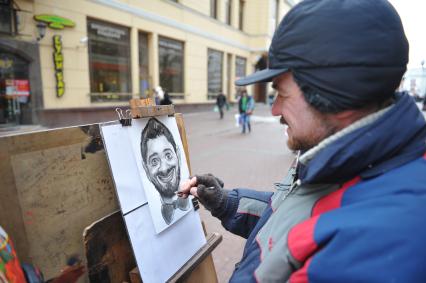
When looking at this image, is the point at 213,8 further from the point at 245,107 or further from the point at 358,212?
the point at 358,212

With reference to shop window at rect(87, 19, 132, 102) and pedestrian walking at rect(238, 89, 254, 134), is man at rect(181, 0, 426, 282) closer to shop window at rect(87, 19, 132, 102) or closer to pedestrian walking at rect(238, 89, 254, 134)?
pedestrian walking at rect(238, 89, 254, 134)

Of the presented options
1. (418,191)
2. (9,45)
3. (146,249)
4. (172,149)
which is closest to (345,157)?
(418,191)

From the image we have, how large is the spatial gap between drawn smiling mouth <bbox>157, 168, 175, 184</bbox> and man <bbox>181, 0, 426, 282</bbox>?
0.90 m

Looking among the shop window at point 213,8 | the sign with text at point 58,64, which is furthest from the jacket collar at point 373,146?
the shop window at point 213,8

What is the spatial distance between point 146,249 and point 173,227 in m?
0.26

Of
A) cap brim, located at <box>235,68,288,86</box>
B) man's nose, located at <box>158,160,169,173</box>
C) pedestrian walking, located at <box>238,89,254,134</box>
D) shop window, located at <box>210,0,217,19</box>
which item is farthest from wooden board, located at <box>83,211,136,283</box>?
shop window, located at <box>210,0,217,19</box>

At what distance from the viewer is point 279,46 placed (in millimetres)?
979

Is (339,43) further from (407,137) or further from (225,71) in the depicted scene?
(225,71)

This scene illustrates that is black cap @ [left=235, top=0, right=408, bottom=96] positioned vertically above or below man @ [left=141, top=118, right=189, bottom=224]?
above

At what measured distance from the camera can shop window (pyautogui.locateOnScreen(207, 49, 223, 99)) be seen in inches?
707

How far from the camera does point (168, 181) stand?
1864 mm

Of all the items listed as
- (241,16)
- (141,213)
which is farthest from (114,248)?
(241,16)

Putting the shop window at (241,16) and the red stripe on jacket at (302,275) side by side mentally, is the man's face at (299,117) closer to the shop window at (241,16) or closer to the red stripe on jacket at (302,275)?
the red stripe on jacket at (302,275)

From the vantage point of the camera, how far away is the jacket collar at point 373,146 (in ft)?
2.71
